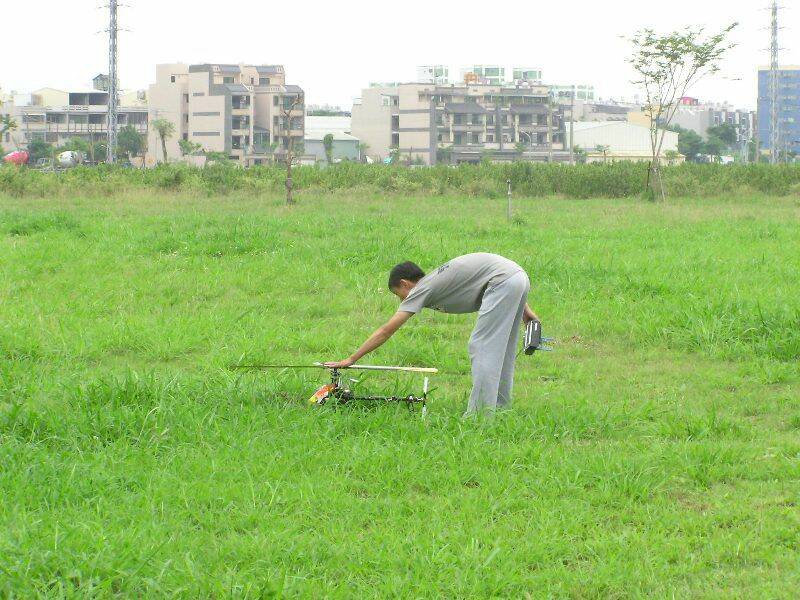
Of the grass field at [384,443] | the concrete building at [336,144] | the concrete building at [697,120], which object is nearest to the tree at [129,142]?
the concrete building at [336,144]

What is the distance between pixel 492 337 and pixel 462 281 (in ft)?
1.25

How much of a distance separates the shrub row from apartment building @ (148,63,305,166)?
3035 cm

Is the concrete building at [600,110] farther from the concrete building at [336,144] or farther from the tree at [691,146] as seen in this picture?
the concrete building at [336,144]

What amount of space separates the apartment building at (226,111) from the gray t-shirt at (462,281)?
5240 centimetres

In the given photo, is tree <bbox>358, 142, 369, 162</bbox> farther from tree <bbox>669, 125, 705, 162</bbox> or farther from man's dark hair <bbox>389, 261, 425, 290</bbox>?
man's dark hair <bbox>389, 261, 425, 290</bbox>

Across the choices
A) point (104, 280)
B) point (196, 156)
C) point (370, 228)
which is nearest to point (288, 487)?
point (104, 280)

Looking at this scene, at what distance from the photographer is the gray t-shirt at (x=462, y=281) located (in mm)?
5789

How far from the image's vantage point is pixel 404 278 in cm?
582

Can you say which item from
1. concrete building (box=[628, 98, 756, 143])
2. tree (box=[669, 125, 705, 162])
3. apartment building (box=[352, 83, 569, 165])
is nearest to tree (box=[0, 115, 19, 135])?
apartment building (box=[352, 83, 569, 165])

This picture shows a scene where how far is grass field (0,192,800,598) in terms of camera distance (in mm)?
3859

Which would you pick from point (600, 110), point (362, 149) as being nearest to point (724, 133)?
point (362, 149)

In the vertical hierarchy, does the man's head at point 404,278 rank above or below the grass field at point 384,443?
above

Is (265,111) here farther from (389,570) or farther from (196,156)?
(389,570)

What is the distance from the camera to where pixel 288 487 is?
15.4 feet
